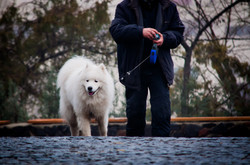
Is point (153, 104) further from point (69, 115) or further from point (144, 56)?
point (69, 115)

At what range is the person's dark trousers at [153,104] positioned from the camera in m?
3.11

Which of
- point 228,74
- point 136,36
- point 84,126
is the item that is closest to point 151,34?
point 136,36

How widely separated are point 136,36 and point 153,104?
656 millimetres

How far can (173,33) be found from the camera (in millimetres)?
3205

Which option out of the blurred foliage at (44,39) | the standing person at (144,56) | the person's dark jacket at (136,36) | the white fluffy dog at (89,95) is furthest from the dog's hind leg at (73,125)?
the person's dark jacket at (136,36)

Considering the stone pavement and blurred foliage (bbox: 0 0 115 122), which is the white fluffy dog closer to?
blurred foliage (bbox: 0 0 115 122)

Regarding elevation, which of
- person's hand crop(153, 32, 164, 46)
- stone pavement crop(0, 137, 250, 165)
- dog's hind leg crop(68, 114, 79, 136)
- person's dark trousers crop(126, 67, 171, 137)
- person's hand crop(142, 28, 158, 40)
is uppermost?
person's hand crop(142, 28, 158, 40)

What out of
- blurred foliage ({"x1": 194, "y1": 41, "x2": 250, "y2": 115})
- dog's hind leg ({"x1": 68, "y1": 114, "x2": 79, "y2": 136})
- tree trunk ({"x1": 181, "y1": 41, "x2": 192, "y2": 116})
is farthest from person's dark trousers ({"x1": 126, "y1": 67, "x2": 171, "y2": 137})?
blurred foliage ({"x1": 194, "y1": 41, "x2": 250, "y2": 115})

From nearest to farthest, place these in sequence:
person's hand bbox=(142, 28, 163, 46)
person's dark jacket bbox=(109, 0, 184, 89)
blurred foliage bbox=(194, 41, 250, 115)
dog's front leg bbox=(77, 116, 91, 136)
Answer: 1. person's hand bbox=(142, 28, 163, 46)
2. person's dark jacket bbox=(109, 0, 184, 89)
3. dog's front leg bbox=(77, 116, 91, 136)
4. blurred foliage bbox=(194, 41, 250, 115)

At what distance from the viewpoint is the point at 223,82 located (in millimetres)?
5879

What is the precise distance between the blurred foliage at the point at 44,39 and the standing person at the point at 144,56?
3.11m

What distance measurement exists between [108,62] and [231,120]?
99.0 inches

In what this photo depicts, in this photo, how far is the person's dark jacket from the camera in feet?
10.1

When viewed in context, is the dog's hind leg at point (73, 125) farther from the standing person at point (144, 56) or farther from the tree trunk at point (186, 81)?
the tree trunk at point (186, 81)
